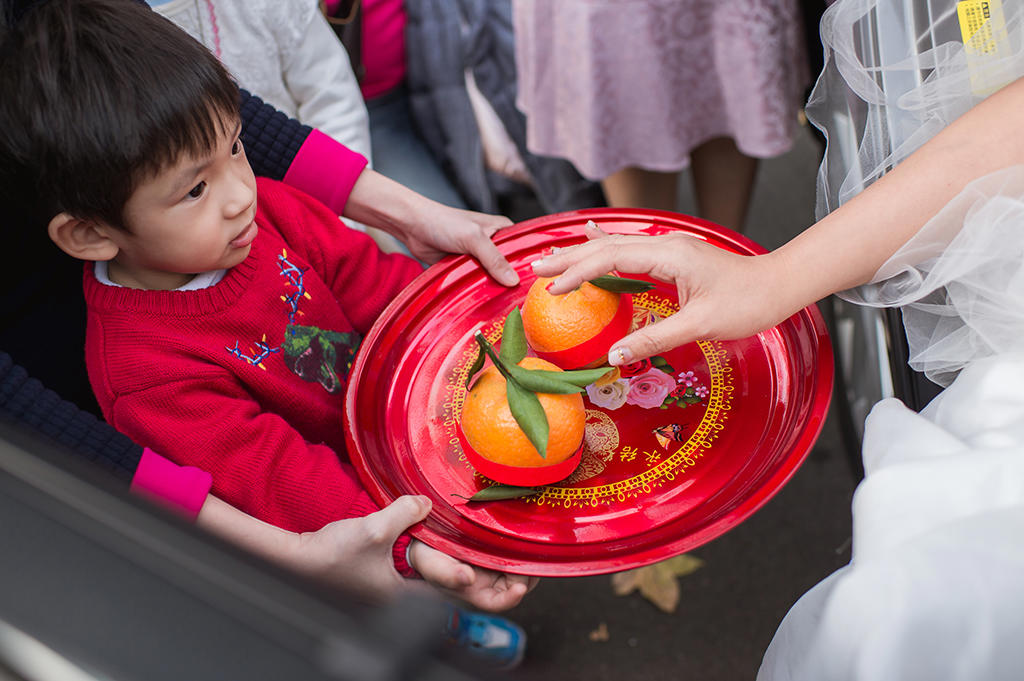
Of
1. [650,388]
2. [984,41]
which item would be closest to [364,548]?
[650,388]

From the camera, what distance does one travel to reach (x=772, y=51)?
159 centimetres

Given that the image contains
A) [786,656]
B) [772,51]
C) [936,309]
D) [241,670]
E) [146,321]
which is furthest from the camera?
[772,51]

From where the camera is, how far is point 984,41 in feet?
3.04

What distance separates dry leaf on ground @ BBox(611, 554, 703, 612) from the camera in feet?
5.32

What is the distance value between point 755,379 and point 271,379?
60 cm

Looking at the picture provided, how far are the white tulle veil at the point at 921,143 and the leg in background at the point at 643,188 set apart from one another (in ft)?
3.01

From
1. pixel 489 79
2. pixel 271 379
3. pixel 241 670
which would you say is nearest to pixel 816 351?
pixel 271 379

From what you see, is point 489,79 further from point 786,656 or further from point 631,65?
point 786,656

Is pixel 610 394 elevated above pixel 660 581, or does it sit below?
above

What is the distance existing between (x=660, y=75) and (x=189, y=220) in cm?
109

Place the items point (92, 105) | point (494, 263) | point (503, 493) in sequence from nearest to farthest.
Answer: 1. point (92, 105)
2. point (503, 493)
3. point (494, 263)

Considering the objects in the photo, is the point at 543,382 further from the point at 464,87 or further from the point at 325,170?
the point at 464,87

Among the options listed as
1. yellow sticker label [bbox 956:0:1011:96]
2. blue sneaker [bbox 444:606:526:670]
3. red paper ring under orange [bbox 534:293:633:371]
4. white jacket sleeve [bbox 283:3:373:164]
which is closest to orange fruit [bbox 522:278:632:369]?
red paper ring under orange [bbox 534:293:633:371]

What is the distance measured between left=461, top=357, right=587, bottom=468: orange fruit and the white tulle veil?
1.17 feet
